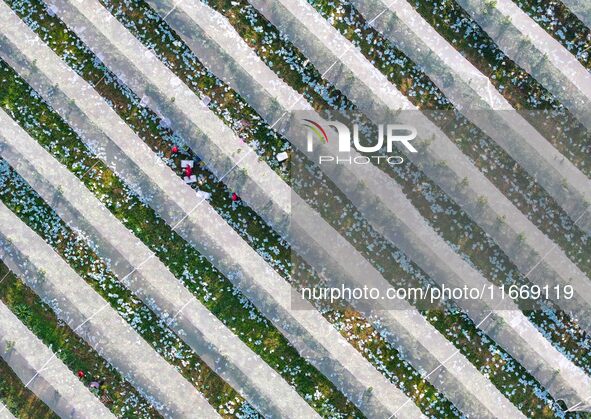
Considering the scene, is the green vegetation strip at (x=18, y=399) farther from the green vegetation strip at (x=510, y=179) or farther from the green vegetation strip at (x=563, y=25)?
the green vegetation strip at (x=563, y=25)

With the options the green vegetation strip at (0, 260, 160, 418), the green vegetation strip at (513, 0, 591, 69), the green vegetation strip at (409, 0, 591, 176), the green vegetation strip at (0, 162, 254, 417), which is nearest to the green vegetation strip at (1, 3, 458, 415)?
the green vegetation strip at (0, 162, 254, 417)

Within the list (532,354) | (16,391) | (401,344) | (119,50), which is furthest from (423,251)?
(16,391)

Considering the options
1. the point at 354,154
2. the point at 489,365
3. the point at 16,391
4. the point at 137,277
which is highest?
the point at 354,154

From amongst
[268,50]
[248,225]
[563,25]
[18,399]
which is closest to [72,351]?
[18,399]

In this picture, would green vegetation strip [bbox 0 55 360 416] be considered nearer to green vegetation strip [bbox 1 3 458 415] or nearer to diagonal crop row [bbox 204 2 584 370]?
green vegetation strip [bbox 1 3 458 415]

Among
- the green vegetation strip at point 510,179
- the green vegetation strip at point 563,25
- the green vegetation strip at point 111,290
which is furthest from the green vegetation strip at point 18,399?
the green vegetation strip at point 563,25

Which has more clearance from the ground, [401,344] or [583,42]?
[583,42]

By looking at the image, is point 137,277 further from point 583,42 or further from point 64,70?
point 583,42
